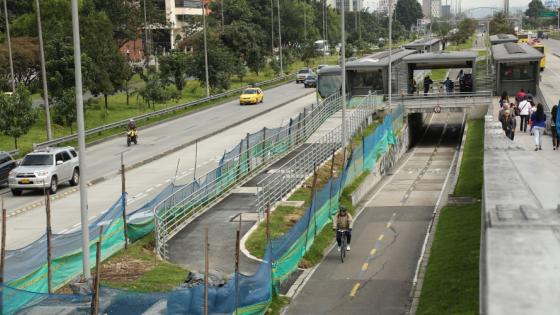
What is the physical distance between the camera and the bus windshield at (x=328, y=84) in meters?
48.5

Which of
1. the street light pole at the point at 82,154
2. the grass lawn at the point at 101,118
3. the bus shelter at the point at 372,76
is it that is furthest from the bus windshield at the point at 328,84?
the street light pole at the point at 82,154

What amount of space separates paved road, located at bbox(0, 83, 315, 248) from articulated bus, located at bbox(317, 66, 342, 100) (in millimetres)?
3181

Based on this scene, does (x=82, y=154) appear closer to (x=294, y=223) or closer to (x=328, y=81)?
(x=294, y=223)

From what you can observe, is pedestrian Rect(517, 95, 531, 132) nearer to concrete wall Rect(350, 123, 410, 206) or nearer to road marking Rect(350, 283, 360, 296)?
concrete wall Rect(350, 123, 410, 206)

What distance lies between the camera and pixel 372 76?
4806 centimetres

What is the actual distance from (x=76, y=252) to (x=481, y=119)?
35.3 metres

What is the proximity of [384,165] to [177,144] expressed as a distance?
43.9 ft

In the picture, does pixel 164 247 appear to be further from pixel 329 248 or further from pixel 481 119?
pixel 481 119

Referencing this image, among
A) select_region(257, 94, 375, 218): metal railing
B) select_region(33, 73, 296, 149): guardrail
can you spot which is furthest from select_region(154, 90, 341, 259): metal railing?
select_region(33, 73, 296, 149): guardrail

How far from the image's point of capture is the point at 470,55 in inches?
1802

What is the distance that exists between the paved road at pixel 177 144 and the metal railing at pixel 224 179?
12.5 feet

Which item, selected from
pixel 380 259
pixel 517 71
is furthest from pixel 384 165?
pixel 517 71

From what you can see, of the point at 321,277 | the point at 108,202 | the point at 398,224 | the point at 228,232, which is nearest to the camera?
the point at 321,277

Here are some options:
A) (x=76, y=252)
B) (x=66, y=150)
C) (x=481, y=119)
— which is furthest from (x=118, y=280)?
(x=481, y=119)
